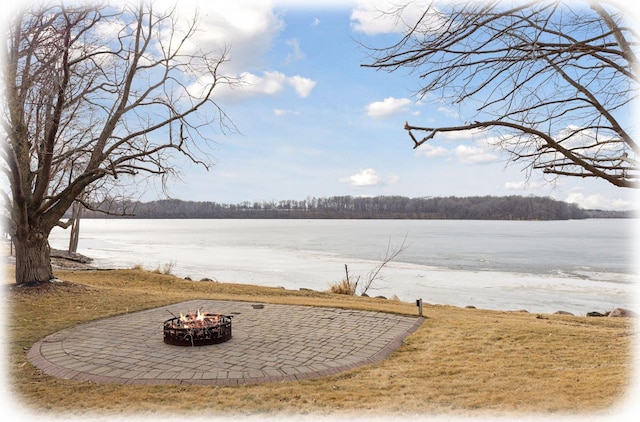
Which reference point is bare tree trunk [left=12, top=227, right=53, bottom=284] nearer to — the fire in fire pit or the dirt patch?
the dirt patch

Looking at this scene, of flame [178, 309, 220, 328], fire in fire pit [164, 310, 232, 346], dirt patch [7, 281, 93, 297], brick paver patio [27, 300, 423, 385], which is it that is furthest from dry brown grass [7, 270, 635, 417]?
dirt patch [7, 281, 93, 297]

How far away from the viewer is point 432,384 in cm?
459

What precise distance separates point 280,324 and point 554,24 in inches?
224

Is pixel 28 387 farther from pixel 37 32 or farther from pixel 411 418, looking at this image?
pixel 37 32

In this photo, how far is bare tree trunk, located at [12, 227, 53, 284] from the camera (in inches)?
384

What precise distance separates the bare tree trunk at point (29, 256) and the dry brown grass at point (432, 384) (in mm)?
2774

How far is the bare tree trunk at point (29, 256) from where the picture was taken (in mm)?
9766

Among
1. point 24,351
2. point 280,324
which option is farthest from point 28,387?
point 280,324

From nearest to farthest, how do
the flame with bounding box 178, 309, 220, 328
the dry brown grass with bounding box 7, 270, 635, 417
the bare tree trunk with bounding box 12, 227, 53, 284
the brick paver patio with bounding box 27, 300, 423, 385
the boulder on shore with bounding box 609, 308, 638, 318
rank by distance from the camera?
1. the dry brown grass with bounding box 7, 270, 635, 417
2. the brick paver patio with bounding box 27, 300, 423, 385
3. the flame with bounding box 178, 309, 220, 328
4. the bare tree trunk with bounding box 12, 227, 53, 284
5. the boulder on shore with bounding box 609, 308, 638, 318

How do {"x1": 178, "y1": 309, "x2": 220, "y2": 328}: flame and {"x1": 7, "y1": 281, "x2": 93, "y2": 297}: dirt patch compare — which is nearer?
{"x1": 178, "y1": 309, "x2": 220, "y2": 328}: flame

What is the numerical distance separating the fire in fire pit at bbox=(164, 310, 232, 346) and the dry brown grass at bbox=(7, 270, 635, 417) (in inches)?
58.1

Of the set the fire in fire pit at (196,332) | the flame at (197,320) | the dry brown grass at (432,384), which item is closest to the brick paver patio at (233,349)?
the fire in fire pit at (196,332)

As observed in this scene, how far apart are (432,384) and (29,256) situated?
9480 mm

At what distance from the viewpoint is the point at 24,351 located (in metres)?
5.70
